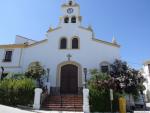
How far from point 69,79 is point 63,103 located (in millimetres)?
5110

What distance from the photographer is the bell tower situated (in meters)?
27.1

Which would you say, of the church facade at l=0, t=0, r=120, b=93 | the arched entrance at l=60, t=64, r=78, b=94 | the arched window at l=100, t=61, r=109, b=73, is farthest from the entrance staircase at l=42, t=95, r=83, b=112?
the arched window at l=100, t=61, r=109, b=73

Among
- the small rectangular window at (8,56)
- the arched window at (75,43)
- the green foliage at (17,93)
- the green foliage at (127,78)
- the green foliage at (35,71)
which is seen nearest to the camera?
the green foliage at (17,93)

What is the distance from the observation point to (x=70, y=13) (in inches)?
1095

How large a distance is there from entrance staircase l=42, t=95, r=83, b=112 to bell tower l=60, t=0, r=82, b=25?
10.4 meters

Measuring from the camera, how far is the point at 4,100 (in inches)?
734

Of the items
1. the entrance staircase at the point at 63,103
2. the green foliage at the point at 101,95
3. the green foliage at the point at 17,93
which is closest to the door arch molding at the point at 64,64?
the entrance staircase at the point at 63,103

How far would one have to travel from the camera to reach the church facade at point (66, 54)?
944 inches

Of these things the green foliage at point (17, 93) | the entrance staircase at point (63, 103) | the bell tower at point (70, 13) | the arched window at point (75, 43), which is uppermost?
the bell tower at point (70, 13)

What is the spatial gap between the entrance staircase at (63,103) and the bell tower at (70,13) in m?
10.4

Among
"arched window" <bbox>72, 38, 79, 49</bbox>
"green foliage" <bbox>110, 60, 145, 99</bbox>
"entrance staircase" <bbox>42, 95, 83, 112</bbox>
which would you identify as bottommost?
"entrance staircase" <bbox>42, 95, 83, 112</bbox>

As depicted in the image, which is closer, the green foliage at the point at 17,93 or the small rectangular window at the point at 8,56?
the green foliage at the point at 17,93

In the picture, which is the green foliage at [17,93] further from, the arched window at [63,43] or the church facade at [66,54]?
the arched window at [63,43]

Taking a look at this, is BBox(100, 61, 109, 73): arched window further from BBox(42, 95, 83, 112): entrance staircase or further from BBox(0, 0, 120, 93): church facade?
BBox(42, 95, 83, 112): entrance staircase
